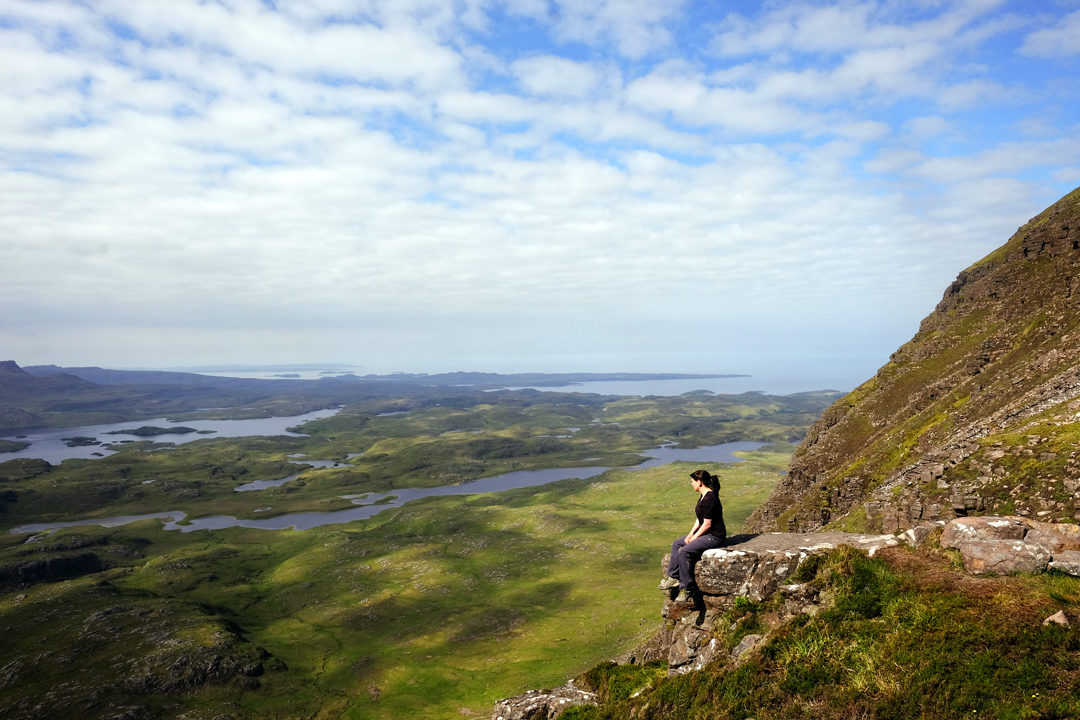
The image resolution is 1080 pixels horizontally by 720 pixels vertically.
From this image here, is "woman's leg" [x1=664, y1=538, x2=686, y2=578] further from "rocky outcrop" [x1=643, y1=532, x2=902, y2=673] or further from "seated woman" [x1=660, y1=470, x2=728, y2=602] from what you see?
"rocky outcrop" [x1=643, y1=532, x2=902, y2=673]

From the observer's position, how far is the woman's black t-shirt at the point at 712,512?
72.7 ft

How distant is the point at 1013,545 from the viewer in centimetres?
1856

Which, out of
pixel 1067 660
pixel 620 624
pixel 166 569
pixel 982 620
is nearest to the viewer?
pixel 1067 660

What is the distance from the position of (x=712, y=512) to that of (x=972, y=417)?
170 feet

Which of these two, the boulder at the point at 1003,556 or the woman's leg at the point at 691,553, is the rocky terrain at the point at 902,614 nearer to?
the boulder at the point at 1003,556

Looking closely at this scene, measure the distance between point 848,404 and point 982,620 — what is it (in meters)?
95.4

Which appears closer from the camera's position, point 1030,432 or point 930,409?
point 1030,432

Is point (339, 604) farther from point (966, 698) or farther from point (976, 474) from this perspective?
point (966, 698)

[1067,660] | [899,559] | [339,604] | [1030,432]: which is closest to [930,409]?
[1030,432]

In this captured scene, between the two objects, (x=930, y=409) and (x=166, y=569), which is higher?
(x=930, y=409)

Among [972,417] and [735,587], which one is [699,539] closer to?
[735,587]

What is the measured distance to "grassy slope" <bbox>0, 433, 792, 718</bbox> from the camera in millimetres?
96625

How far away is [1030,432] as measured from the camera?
130 feet

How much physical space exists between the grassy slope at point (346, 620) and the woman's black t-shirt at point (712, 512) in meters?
78.3
